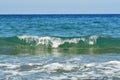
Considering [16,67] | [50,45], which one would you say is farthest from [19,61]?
[50,45]

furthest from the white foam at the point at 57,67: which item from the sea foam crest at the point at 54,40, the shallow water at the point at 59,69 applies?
the sea foam crest at the point at 54,40

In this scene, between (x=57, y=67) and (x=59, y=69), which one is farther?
(x=57, y=67)

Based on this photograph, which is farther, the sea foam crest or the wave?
the sea foam crest

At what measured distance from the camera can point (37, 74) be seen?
10.9 metres

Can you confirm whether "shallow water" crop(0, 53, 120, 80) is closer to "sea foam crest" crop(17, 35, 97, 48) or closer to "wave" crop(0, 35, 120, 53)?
"wave" crop(0, 35, 120, 53)

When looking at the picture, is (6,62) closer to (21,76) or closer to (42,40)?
(21,76)

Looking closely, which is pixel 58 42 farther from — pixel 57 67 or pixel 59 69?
pixel 59 69

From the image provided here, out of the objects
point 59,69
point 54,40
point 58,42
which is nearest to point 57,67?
point 59,69

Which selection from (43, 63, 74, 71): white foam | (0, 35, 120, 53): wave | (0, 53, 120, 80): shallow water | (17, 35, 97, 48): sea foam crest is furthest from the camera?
(17, 35, 97, 48): sea foam crest

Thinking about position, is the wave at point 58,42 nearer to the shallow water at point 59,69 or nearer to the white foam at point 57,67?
the shallow water at point 59,69

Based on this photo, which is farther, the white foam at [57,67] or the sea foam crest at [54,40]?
the sea foam crest at [54,40]

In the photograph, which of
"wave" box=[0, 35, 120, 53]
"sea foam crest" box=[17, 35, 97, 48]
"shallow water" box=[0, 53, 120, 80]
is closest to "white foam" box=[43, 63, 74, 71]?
"shallow water" box=[0, 53, 120, 80]

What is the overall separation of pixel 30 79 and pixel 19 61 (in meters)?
3.39

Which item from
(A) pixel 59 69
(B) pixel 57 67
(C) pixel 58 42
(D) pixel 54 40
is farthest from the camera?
(D) pixel 54 40
